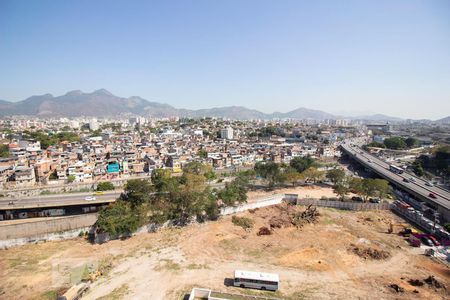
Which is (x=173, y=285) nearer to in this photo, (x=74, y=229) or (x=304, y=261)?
(x=304, y=261)

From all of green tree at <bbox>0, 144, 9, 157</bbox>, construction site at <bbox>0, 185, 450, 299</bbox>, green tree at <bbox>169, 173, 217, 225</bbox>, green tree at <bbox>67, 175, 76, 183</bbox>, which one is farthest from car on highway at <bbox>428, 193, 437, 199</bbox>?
green tree at <bbox>0, 144, 9, 157</bbox>

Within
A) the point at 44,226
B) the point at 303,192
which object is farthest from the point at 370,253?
the point at 44,226

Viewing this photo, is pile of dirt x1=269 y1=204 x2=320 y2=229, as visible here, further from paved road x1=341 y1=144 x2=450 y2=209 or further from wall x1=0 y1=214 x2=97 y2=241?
wall x1=0 y1=214 x2=97 y2=241

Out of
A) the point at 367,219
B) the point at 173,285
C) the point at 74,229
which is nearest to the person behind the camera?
the point at 173,285

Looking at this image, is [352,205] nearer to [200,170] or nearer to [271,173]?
[271,173]

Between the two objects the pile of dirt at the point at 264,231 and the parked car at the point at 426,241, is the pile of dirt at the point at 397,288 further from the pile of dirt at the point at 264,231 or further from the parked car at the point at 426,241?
the pile of dirt at the point at 264,231

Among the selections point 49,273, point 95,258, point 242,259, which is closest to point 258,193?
point 242,259
